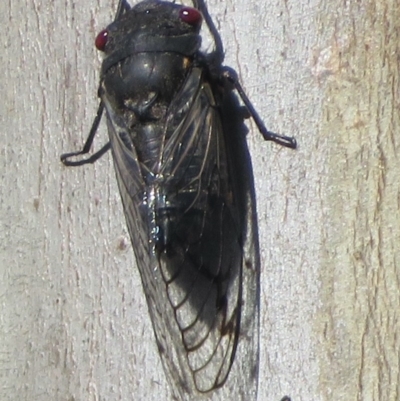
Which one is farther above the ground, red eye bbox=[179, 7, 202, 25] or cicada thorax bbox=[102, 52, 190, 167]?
red eye bbox=[179, 7, 202, 25]

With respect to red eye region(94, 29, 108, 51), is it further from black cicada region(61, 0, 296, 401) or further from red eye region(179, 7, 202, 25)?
red eye region(179, 7, 202, 25)

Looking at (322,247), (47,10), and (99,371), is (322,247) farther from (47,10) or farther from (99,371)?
(47,10)

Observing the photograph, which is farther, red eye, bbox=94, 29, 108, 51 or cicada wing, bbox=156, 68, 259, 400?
red eye, bbox=94, 29, 108, 51

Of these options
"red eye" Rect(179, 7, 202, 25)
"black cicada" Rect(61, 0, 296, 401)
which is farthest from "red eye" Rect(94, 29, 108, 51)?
"red eye" Rect(179, 7, 202, 25)

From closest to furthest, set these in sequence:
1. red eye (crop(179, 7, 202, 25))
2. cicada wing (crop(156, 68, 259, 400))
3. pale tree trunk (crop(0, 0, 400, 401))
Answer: pale tree trunk (crop(0, 0, 400, 401)) < cicada wing (crop(156, 68, 259, 400)) < red eye (crop(179, 7, 202, 25))

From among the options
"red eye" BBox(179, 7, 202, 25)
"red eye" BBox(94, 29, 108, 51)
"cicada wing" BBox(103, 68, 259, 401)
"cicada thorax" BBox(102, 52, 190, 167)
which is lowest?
"cicada wing" BBox(103, 68, 259, 401)

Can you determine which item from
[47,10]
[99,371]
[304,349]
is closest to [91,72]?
[47,10]

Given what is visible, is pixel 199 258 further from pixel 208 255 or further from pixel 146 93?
pixel 146 93
